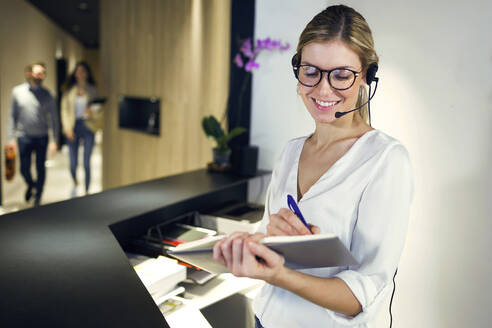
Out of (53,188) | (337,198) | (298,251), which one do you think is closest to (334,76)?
(337,198)

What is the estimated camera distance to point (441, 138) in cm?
195

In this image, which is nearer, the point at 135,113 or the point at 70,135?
the point at 135,113

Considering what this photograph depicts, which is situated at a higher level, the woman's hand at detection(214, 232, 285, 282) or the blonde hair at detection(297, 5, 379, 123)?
the blonde hair at detection(297, 5, 379, 123)

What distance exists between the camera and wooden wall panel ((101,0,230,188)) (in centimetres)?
312

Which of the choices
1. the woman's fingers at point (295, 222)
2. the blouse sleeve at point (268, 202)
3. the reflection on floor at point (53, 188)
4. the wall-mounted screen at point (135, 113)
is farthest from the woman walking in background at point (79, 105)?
the woman's fingers at point (295, 222)

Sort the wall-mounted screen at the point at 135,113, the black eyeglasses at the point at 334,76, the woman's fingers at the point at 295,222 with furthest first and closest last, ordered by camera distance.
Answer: the wall-mounted screen at the point at 135,113 < the black eyeglasses at the point at 334,76 < the woman's fingers at the point at 295,222

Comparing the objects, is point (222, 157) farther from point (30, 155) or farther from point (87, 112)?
point (30, 155)

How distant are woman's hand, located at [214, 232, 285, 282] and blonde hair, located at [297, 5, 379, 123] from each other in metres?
0.46

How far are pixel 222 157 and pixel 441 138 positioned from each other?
48.3 inches

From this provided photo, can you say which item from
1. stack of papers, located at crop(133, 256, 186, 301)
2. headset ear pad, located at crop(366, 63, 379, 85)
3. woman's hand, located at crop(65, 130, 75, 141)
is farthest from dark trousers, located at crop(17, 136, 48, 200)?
headset ear pad, located at crop(366, 63, 379, 85)

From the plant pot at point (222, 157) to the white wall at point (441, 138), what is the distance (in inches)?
35.4

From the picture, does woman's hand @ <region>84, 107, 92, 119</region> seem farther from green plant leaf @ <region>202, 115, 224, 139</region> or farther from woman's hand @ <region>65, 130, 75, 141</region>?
green plant leaf @ <region>202, 115, 224, 139</region>

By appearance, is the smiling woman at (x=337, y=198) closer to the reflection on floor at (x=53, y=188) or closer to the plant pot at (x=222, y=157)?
the plant pot at (x=222, y=157)

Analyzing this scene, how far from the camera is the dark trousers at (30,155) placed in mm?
4949
